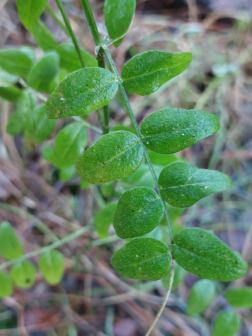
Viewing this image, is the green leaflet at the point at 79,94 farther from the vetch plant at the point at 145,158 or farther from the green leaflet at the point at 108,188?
the green leaflet at the point at 108,188

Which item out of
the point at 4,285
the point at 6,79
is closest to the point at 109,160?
the point at 6,79

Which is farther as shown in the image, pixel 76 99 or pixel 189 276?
pixel 189 276

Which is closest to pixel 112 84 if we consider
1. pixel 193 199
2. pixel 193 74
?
pixel 193 199

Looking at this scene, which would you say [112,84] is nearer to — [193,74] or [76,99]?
[76,99]

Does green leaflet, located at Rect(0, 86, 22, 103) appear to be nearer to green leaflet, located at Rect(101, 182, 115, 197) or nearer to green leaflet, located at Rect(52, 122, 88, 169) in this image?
green leaflet, located at Rect(52, 122, 88, 169)

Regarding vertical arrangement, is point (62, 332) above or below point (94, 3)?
below

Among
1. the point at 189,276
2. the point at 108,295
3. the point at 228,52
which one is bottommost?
the point at 189,276

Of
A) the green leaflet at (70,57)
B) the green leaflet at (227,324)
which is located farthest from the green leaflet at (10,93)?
the green leaflet at (227,324)
